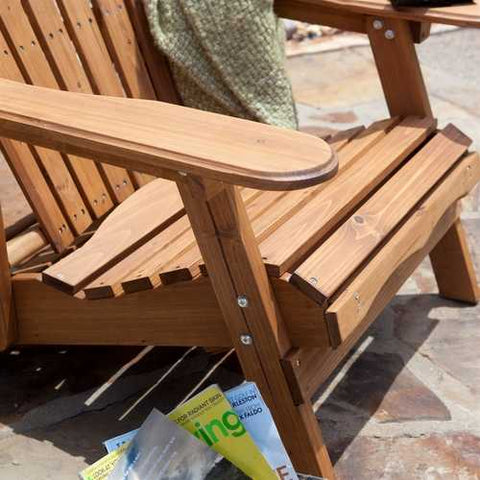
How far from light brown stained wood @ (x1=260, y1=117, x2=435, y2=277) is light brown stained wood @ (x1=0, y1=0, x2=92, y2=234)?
577 millimetres

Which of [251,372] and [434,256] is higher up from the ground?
[251,372]

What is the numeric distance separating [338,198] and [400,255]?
0.58 ft

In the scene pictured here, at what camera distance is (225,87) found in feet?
9.16

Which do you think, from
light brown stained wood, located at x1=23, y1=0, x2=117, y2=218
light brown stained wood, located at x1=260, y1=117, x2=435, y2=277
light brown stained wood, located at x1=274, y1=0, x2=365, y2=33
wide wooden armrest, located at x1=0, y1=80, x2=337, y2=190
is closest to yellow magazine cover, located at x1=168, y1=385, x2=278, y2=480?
light brown stained wood, located at x1=260, y1=117, x2=435, y2=277

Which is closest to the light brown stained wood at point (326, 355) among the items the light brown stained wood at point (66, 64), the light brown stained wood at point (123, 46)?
the light brown stained wood at point (66, 64)

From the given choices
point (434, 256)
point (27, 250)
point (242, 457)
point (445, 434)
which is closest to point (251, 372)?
point (242, 457)

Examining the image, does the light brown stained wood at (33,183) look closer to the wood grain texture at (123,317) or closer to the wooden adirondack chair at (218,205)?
the wooden adirondack chair at (218,205)

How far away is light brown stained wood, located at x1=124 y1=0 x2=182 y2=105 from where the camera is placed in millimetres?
2715

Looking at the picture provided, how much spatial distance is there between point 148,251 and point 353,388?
63 centimetres

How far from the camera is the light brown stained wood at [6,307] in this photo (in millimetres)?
2268

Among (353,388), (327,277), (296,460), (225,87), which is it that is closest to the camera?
(327,277)

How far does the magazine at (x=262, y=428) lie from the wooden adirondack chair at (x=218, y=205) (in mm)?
69

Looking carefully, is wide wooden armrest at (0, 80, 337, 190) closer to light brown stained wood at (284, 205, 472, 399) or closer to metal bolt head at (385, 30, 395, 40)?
light brown stained wood at (284, 205, 472, 399)

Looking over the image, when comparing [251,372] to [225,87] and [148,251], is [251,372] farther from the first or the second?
[225,87]
